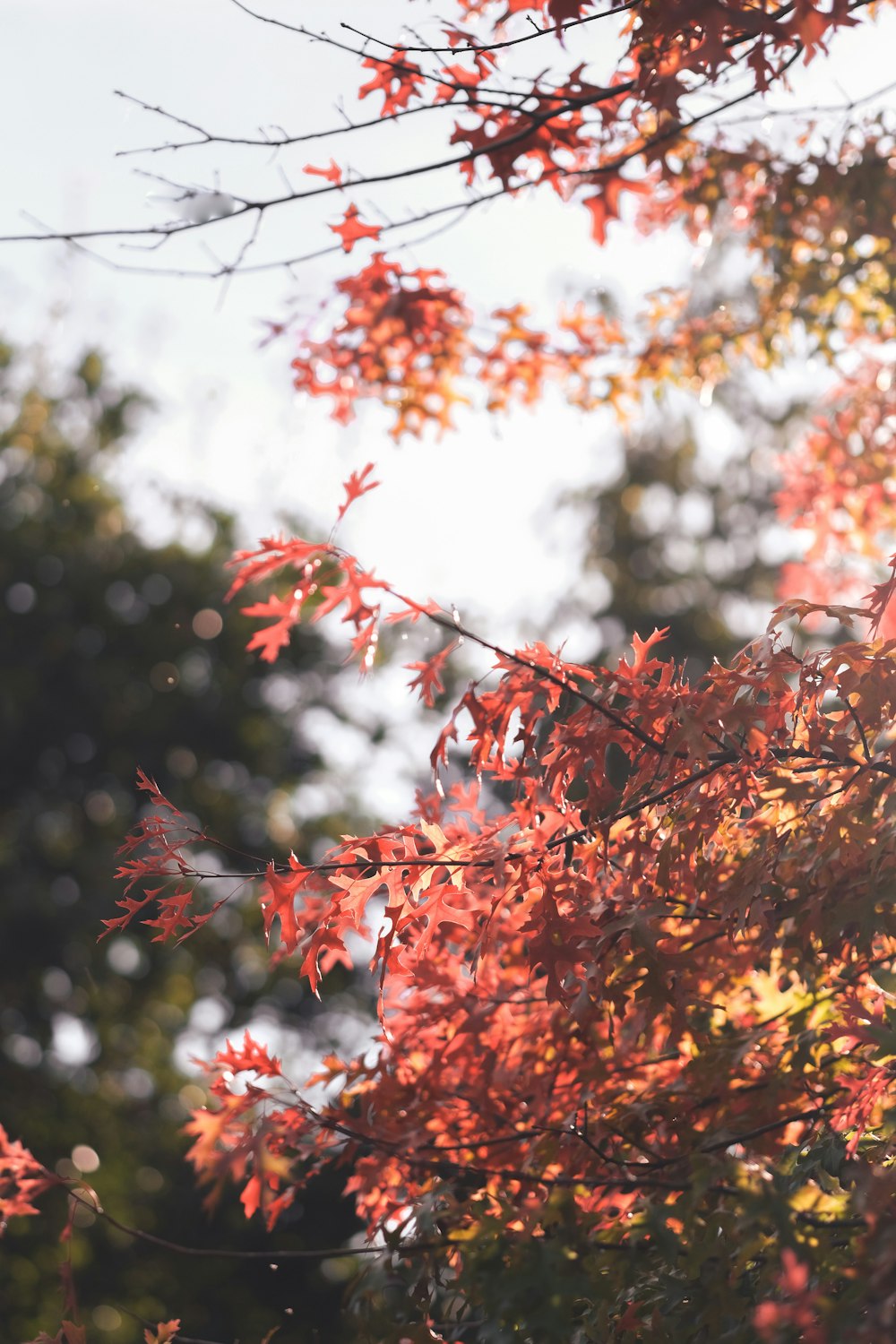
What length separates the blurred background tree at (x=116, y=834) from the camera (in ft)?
36.6

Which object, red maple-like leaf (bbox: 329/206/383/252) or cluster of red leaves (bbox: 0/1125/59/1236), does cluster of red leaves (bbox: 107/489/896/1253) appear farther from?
red maple-like leaf (bbox: 329/206/383/252)

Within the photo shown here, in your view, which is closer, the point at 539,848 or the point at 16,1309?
the point at 539,848

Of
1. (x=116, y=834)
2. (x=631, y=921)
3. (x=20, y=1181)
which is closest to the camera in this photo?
(x=631, y=921)

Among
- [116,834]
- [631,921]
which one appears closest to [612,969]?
[631,921]


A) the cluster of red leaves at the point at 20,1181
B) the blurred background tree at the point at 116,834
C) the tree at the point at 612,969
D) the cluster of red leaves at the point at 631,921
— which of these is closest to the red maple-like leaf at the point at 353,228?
the tree at the point at 612,969

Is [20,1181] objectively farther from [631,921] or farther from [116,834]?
[116,834]

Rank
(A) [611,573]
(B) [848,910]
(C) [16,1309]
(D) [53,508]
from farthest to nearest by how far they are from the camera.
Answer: (A) [611,573] < (D) [53,508] < (C) [16,1309] < (B) [848,910]

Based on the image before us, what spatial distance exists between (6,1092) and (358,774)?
567cm

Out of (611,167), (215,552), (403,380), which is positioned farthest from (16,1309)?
(611,167)

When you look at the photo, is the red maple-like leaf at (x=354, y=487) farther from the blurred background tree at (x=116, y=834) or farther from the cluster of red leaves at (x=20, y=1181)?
the blurred background tree at (x=116, y=834)

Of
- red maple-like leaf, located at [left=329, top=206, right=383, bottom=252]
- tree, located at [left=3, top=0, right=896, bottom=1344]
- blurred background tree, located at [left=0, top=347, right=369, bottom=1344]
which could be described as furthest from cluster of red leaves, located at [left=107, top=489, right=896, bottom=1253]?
blurred background tree, located at [left=0, top=347, right=369, bottom=1344]

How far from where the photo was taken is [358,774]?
14.9 metres

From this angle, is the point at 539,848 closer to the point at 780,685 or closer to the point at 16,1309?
the point at 780,685

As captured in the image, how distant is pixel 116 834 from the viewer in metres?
13.0
